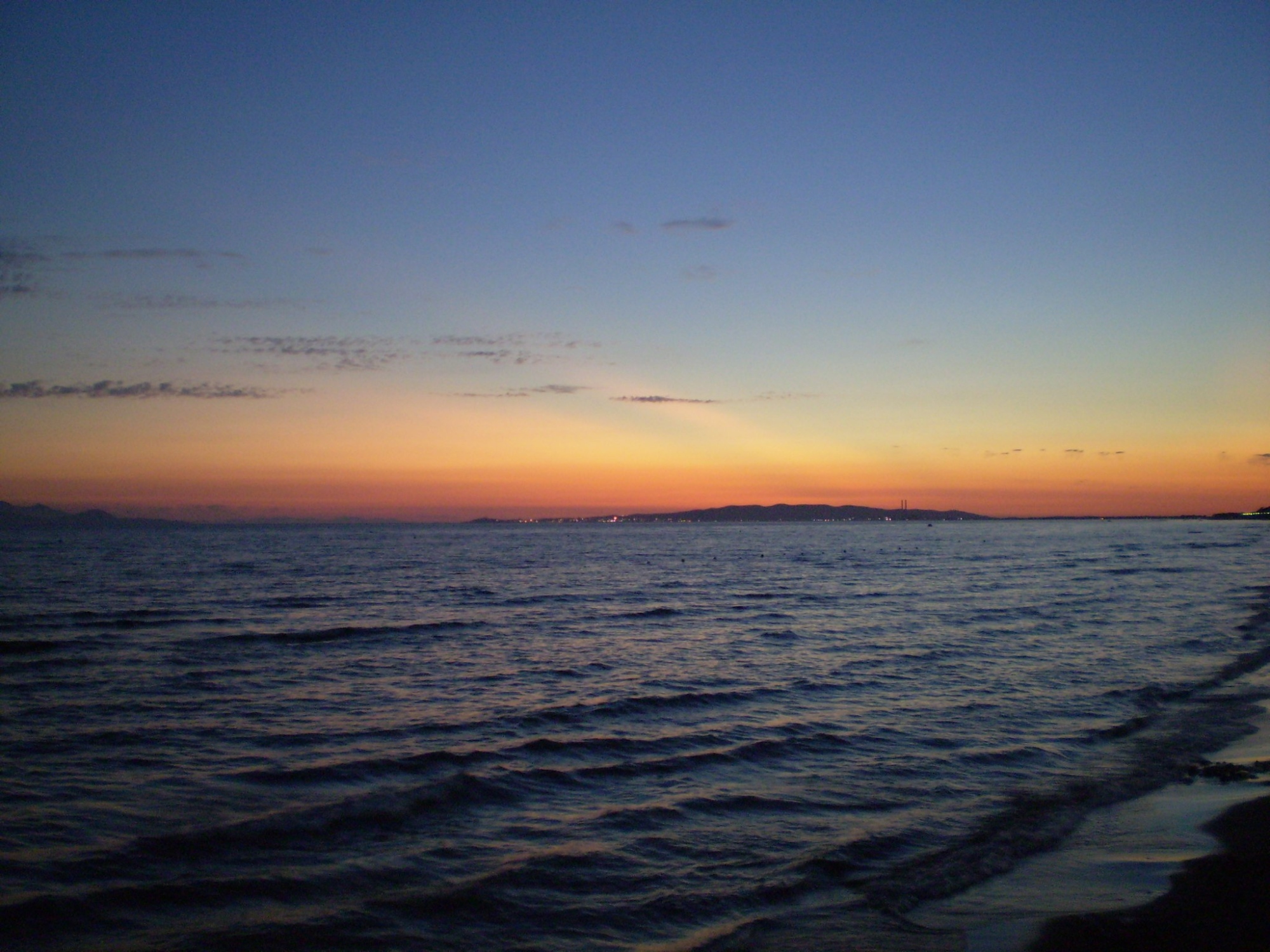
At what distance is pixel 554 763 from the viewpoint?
568 inches

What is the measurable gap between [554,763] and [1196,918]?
945 cm

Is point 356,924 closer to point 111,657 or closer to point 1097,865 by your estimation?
point 1097,865

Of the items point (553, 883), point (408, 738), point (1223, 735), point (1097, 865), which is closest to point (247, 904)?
point (553, 883)

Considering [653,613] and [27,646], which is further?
[653,613]

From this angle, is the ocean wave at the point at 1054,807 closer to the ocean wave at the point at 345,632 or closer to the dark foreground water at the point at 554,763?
the dark foreground water at the point at 554,763

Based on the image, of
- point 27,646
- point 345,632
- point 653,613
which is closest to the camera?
point 27,646

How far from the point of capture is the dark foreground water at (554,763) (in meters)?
8.97

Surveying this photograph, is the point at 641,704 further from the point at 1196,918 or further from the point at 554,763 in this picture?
the point at 1196,918

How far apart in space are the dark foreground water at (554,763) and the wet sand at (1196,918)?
158 centimetres

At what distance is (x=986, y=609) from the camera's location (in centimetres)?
3891

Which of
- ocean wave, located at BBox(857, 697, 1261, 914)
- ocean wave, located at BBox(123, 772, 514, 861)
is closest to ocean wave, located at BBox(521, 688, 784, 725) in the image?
ocean wave, located at BBox(123, 772, 514, 861)

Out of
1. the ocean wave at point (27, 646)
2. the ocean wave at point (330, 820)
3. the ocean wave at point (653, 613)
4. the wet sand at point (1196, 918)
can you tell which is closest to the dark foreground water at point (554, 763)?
→ the ocean wave at point (330, 820)

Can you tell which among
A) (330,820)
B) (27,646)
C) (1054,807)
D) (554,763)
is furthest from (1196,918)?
(27,646)

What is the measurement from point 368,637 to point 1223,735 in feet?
84.0
